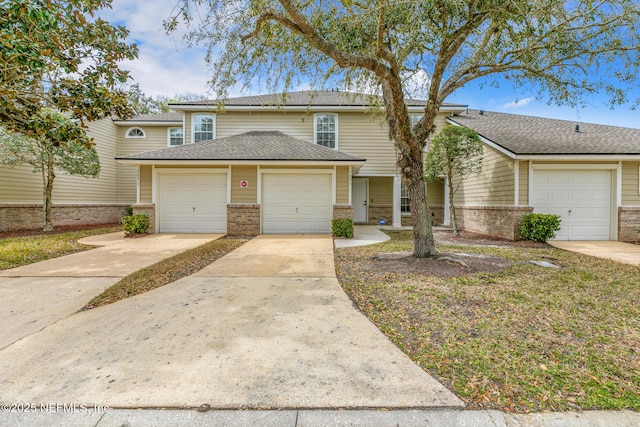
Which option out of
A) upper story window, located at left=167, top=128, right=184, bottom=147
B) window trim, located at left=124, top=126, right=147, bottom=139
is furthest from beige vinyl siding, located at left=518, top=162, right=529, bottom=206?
window trim, located at left=124, top=126, right=147, bottom=139

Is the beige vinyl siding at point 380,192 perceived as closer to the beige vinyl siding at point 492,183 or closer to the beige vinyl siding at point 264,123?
the beige vinyl siding at point 492,183

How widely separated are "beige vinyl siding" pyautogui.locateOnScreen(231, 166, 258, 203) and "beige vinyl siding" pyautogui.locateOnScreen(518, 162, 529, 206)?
355 inches

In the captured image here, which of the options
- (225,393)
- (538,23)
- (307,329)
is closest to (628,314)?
(307,329)

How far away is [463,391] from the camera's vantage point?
220 centimetres

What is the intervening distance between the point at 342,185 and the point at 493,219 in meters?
5.66

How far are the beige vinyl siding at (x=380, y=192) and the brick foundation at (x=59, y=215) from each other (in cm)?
1377

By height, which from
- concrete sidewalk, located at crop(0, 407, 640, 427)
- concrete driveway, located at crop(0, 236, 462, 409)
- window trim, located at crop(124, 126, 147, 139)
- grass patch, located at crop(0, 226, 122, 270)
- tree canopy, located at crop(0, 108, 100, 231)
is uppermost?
window trim, located at crop(124, 126, 147, 139)

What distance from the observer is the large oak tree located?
531cm

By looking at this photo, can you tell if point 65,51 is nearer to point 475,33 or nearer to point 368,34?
point 368,34

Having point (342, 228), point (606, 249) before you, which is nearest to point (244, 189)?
point (342, 228)

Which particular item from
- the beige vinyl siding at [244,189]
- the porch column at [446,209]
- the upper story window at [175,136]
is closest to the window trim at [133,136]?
the upper story window at [175,136]

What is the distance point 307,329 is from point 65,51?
25.1ft

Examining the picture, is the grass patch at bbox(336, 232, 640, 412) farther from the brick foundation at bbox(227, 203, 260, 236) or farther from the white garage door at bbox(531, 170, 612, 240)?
the brick foundation at bbox(227, 203, 260, 236)

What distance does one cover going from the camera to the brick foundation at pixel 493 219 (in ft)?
31.2
